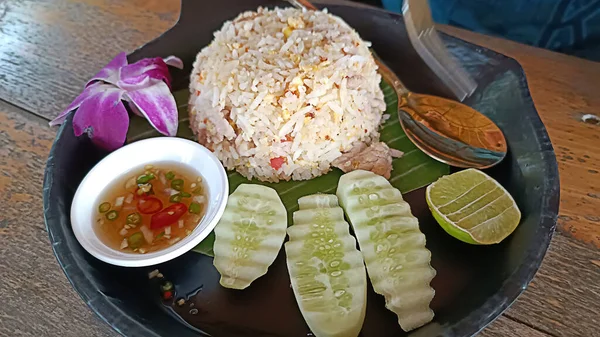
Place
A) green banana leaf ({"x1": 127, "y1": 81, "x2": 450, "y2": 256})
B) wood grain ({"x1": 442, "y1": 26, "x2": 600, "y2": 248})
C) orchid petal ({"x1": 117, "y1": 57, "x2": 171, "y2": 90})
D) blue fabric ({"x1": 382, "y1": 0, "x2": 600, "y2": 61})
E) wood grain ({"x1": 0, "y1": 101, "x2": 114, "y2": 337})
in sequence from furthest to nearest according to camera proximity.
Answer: blue fabric ({"x1": 382, "y1": 0, "x2": 600, "y2": 61})
orchid petal ({"x1": 117, "y1": 57, "x2": 171, "y2": 90})
green banana leaf ({"x1": 127, "y1": 81, "x2": 450, "y2": 256})
wood grain ({"x1": 442, "y1": 26, "x2": 600, "y2": 248})
wood grain ({"x1": 0, "y1": 101, "x2": 114, "y2": 337})

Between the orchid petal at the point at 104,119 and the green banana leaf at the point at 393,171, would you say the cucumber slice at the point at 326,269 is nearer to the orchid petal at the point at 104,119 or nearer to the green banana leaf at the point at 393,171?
the green banana leaf at the point at 393,171

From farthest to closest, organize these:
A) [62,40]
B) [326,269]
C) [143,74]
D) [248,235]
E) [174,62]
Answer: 1. [62,40]
2. [174,62]
3. [143,74]
4. [248,235]
5. [326,269]

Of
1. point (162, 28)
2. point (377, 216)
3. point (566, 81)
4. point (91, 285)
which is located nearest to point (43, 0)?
point (162, 28)

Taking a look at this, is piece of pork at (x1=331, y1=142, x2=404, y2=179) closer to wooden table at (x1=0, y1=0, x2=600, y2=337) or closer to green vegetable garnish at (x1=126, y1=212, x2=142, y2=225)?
wooden table at (x1=0, y1=0, x2=600, y2=337)

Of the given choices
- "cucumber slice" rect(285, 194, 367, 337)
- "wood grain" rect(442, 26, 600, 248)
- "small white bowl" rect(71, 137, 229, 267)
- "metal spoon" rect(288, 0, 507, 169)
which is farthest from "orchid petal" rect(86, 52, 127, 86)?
"wood grain" rect(442, 26, 600, 248)

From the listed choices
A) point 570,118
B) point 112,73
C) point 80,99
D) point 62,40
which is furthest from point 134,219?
point 570,118

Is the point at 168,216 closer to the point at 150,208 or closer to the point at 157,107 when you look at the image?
the point at 150,208

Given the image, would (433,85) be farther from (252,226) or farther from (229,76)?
(252,226)
